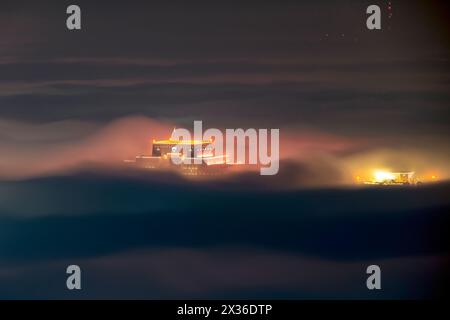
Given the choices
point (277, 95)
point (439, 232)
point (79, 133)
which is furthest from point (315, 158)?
point (79, 133)

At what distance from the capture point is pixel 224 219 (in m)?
7.87

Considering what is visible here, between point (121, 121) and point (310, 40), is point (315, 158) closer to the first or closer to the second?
point (310, 40)

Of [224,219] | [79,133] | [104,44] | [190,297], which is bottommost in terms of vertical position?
[190,297]

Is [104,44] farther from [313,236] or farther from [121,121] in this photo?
[313,236]

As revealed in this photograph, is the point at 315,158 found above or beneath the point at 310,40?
beneath

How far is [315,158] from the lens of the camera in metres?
7.88

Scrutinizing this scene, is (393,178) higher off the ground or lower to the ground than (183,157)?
lower

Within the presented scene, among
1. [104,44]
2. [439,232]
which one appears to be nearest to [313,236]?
[439,232]

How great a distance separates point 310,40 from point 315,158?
31.8 inches

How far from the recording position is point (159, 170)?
26.0 feet

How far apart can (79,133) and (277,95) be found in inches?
54.4

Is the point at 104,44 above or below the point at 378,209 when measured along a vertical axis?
above

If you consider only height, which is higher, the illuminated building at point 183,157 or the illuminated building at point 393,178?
the illuminated building at point 183,157

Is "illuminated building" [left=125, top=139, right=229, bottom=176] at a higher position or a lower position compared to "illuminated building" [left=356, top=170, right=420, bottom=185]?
higher
